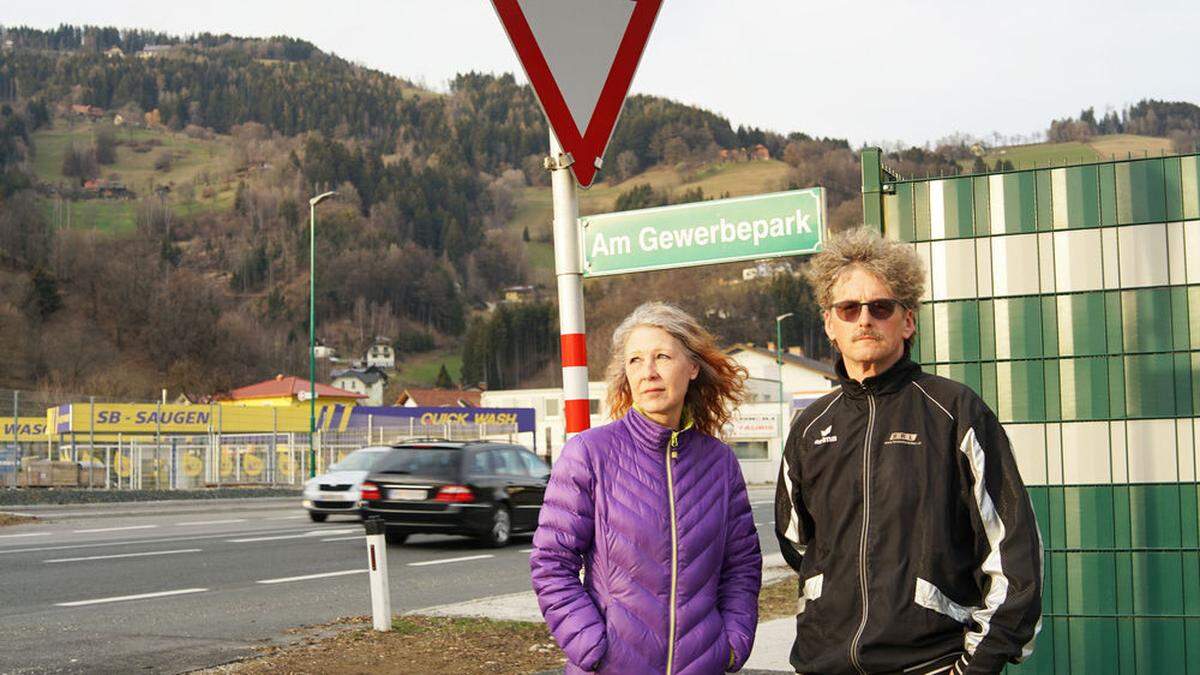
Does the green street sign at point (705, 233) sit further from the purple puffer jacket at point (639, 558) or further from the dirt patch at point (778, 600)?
the purple puffer jacket at point (639, 558)

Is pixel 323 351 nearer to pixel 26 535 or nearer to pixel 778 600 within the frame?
pixel 26 535

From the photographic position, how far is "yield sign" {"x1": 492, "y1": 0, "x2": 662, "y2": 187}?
4.30m

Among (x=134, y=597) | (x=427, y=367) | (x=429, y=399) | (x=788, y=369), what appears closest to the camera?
(x=134, y=597)

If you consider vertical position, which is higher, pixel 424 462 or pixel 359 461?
pixel 424 462

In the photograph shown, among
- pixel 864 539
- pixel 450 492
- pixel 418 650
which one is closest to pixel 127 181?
pixel 450 492

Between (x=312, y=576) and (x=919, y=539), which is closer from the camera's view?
(x=919, y=539)

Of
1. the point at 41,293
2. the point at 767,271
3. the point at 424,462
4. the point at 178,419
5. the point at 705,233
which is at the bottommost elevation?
the point at 424,462

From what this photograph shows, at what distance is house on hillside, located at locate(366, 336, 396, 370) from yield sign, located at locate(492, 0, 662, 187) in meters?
154

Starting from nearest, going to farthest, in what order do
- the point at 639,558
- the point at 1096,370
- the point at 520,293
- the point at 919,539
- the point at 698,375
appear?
the point at 919,539, the point at 639,558, the point at 698,375, the point at 1096,370, the point at 520,293

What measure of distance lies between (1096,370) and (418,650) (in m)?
4.91

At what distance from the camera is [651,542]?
3242 millimetres

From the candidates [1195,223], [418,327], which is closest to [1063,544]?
[1195,223]

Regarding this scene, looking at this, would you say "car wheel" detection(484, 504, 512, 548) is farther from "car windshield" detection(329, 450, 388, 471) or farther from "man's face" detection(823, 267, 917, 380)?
"man's face" detection(823, 267, 917, 380)

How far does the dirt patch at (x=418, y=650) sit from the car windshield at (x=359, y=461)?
1285 cm
